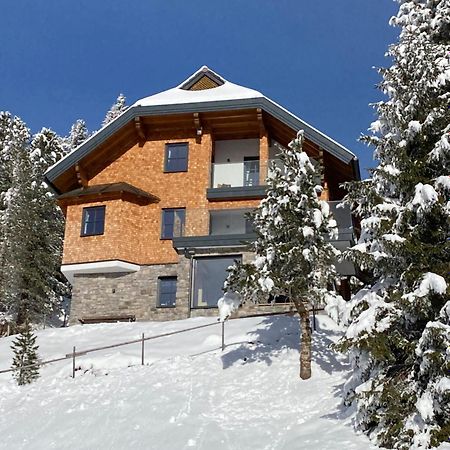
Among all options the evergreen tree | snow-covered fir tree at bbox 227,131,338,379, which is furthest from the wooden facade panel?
snow-covered fir tree at bbox 227,131,338,379

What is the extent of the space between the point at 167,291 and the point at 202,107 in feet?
27.0

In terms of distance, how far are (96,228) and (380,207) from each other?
17.5m

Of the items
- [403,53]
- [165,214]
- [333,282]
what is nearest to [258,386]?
[333,282]

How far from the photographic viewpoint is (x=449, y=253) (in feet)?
41.7

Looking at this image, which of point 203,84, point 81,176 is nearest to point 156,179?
point 81,176

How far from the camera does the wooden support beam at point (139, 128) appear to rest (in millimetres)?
29062

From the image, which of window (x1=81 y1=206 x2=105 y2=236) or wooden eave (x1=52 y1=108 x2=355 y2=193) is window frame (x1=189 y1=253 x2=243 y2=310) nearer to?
window (x1=81 y1=206 x2=105 y2=236)

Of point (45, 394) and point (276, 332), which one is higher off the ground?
point (276, 332)

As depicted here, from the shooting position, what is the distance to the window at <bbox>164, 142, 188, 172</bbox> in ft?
96.0

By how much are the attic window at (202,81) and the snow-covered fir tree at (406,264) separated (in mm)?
16805

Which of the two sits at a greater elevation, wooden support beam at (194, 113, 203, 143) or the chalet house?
wooden support beam at (194, 113, 203, 143)

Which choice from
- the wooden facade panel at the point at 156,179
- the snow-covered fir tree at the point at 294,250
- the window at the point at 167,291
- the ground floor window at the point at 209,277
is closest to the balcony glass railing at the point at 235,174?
the wooden facade panel at the point at 156,179

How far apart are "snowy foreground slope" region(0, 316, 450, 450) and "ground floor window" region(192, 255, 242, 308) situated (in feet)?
13.3

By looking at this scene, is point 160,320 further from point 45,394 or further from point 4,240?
point 4,240
